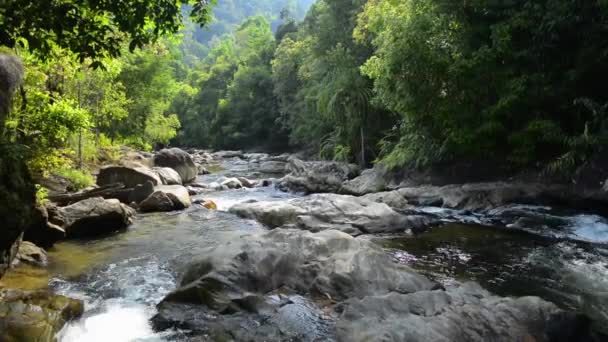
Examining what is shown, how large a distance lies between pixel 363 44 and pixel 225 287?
19929 mm

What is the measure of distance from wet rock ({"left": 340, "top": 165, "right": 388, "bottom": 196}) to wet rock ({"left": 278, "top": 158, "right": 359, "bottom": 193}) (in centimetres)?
55

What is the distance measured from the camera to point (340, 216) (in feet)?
32.5

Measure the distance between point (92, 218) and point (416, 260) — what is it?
662 centimetres

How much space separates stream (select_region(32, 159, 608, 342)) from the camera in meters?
5.54

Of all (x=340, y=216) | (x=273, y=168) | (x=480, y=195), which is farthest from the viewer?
(x=273, y=168)

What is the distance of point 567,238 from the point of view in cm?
907

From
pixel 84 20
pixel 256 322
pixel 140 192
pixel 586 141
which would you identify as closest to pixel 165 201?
pixel 140 192

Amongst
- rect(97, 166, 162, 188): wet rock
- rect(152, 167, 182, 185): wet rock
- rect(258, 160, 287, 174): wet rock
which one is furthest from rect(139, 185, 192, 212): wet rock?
rect(258, 160, 287, 174): wet rock

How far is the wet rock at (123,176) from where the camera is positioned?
14062 mm

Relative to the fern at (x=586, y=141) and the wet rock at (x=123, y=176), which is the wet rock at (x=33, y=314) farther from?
the fern at (x=586, y=141)

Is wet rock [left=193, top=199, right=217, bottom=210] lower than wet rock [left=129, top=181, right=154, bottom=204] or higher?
lower

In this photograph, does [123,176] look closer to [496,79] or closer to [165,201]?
[165,201]

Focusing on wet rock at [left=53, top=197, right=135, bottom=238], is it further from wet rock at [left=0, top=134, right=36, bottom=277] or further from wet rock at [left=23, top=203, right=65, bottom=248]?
wet rock at [left=0, top=134, right=36, bottom=277]

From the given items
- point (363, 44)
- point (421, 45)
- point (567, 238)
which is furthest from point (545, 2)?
point (363, 44)
